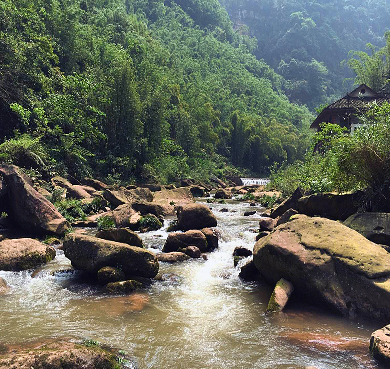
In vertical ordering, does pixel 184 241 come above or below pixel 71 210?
above

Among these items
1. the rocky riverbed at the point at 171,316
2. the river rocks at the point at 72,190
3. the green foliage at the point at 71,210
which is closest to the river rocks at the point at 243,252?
the rocky riverbed at the point at 171,316

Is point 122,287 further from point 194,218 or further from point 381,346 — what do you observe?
point 194,218

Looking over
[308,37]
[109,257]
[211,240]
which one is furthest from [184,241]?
[308,37]

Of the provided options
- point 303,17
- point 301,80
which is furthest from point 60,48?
point 303,17

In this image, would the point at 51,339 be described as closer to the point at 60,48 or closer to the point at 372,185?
the point at 372,185

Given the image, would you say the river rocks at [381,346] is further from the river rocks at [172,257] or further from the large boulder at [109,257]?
the river rocks at [172,257]

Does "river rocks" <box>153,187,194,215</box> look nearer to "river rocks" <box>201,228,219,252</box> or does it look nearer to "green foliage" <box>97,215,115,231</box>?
"green foliage" <box>97,215,115,231</box>

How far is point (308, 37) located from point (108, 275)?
183 m

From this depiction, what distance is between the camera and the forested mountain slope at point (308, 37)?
142250 millimetres

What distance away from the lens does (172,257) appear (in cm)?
1065

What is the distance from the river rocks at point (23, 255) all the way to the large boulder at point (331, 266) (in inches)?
223

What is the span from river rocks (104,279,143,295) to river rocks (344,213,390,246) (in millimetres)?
5790

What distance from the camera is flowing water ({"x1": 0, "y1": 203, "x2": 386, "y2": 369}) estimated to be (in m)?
5.43

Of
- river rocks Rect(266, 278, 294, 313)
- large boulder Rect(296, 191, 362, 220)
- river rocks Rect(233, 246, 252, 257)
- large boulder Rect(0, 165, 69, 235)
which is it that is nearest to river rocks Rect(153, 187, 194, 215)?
large boulder Rect(0, 165, 69, 235)
